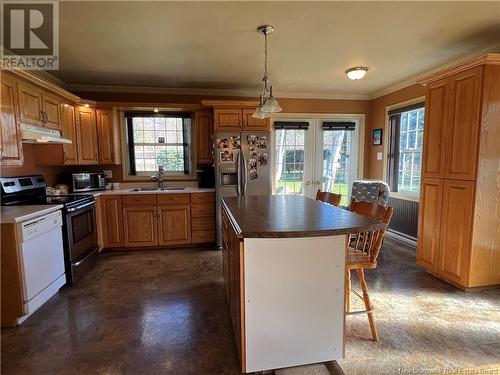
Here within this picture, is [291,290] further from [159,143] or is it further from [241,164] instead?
[159,143]

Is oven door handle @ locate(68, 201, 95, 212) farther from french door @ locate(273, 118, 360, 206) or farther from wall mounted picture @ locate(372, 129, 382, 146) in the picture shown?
wall mounted picture @ locate(372, 129, 382, 146)

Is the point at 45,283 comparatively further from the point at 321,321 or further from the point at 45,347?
the point at 321,321

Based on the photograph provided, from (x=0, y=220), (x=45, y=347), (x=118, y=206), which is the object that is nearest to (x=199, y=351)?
(x=45, y=347)

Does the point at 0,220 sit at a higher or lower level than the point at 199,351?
higher

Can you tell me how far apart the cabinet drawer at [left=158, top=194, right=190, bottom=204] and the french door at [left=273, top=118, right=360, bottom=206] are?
1656mm

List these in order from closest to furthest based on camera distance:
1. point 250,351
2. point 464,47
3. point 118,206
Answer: point 250,351 < point 464,47 < point 118,206

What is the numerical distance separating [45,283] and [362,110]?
5124mm

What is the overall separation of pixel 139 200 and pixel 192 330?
2272 millimetres

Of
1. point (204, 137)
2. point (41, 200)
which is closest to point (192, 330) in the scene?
point (41, 200)

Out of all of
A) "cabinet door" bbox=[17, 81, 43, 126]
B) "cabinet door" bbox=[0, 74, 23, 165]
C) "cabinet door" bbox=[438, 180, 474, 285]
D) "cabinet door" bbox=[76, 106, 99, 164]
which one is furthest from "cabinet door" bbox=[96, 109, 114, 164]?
"cabinet door" bbox=[438, 180, 474, 285]

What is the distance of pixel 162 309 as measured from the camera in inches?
93.0

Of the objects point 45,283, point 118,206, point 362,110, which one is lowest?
point 45,283

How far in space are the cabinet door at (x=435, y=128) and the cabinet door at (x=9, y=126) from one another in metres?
4.19

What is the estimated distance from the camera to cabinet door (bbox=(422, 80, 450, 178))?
2748 millimetres
